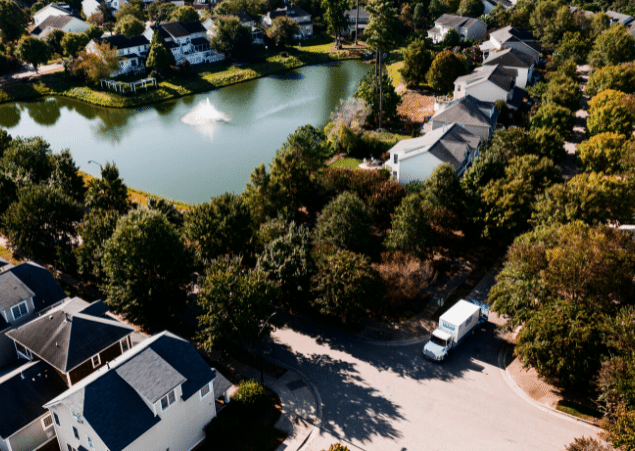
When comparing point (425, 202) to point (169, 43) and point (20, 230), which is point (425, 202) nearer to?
point (20, 230)

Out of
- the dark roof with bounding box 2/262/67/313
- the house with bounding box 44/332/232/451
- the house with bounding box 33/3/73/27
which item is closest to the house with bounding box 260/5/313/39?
the house with bounding box 33/3/73/27

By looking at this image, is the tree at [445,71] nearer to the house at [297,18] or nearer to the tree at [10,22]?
the house at [297,18]

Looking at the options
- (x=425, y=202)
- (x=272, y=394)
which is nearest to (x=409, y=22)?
(x=425, y=202)

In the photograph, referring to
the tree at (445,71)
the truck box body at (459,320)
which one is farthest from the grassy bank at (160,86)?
the truck box body at (459,320)

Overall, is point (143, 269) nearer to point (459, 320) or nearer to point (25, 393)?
point (25, 393)

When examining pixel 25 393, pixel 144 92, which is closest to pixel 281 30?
pixel 144 92

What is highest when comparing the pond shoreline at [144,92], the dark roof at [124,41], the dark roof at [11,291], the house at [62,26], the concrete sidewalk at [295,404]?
the house at [62,26]

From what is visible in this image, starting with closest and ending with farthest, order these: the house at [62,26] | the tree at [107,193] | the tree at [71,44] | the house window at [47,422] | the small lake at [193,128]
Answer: the house window at [47,422] → the tree at [107,193] → the small lake at [193,128] → the tree at [71,44] → the house at [62,26]
